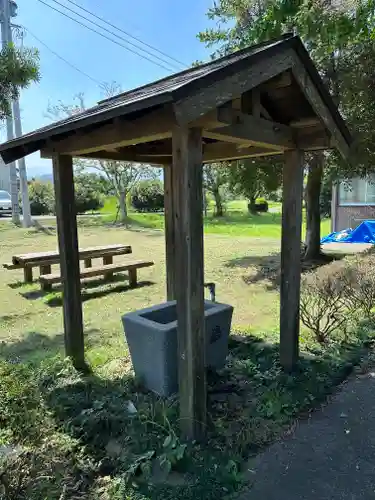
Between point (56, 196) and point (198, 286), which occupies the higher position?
point (56, 196)

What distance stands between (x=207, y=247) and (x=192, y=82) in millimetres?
11223

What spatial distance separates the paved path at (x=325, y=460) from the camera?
7.01ft

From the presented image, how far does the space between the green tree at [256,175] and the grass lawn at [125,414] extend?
15.2 ft

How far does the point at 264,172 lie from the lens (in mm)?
9289

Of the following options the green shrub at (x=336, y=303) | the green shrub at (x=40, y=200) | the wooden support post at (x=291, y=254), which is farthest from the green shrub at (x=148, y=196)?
the wooden support post at (x=291, y=254)

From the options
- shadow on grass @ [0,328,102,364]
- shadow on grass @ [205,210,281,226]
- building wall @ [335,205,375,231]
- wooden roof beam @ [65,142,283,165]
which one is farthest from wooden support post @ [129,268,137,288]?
shadow on grass @ [205,210,281,226]

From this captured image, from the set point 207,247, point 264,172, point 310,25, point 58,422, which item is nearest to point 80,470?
point 58,422

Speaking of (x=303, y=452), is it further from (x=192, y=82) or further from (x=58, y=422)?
(x=192, y=82)

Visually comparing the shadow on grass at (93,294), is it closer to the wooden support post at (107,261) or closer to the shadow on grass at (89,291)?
the shadow on grass at (89,291)

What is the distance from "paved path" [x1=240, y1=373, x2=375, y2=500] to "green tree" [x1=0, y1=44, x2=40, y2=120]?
467 centimetres

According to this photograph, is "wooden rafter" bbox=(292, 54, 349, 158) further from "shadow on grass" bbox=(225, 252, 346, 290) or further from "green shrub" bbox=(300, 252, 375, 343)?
"shadow on grass" bbox=(225, 252, 346, 290)

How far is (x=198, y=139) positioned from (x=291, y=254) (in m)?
1.62

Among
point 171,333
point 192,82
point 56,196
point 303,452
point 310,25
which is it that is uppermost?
point 310,25

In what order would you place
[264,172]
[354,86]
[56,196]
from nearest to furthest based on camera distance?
[56,196] → [354,86] → [264,172]
